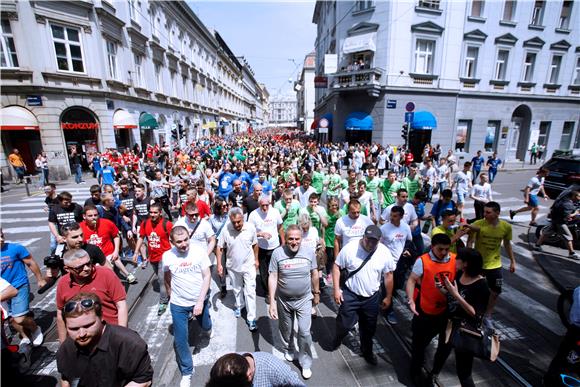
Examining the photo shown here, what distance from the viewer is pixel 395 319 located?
14.5 feet

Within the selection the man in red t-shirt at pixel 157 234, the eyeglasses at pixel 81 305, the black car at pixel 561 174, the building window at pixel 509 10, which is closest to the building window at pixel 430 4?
the building window at pixel 509 10

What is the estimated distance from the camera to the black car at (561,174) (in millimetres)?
10085

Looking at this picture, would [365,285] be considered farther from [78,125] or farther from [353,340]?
[78,125]

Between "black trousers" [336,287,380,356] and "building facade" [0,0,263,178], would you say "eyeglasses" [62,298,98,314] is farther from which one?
"building facade" [0,0,263,178]

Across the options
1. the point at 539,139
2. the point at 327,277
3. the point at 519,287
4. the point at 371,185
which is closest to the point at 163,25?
the point at 371,185

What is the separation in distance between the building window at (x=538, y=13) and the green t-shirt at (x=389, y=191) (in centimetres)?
2456

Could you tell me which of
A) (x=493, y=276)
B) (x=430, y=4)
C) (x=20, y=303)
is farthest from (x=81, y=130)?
(x=430, y=4)

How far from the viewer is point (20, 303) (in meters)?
3.73

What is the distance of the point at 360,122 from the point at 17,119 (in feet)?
69.7

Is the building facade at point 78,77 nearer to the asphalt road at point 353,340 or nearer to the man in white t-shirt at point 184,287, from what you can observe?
the asphalt road at point 353,340

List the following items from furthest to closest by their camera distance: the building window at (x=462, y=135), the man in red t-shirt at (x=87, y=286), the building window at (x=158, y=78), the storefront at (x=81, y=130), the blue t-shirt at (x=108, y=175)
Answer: the building window at (x=158, y=78), the building window at (x=462, y=135), the storefront at (x=81, y=130), the blue t-shirt at (x=108, y=175), the man in red t-shirt at (x=87, y=286)

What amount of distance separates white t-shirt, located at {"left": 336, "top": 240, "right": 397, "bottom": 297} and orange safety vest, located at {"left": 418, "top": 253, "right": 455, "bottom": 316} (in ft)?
1.51

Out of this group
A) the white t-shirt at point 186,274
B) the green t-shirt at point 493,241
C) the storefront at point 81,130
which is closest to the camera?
the white t-shirt at point 186,274

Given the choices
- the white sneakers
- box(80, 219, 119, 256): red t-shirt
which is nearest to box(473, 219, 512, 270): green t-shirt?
the white sneakers
